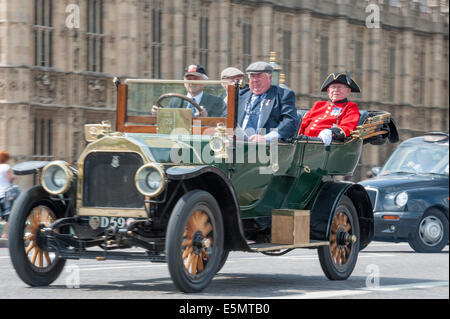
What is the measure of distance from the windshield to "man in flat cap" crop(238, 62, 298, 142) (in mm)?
8609

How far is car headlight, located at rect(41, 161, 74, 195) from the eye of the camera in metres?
8.81

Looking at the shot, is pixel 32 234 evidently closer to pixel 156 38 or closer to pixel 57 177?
pixel 57 177

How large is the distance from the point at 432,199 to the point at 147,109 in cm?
844

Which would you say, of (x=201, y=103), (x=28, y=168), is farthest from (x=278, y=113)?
(x=28, y=168)

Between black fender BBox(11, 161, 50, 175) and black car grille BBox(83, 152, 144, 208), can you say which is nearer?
black car grille BBox(83, 152, 144, 208)

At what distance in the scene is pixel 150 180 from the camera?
8453 millimetres

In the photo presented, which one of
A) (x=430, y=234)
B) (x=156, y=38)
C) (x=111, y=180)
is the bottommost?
(x=430, y=234)

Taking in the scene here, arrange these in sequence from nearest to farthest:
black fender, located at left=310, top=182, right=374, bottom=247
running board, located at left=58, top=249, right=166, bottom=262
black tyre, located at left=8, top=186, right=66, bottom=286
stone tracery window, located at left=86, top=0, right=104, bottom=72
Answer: running board, located at left=58, top=249, right=166, bottom=262, black tyre, located at left=8, top=186, right=66, bottom=286, black fender, located at left=310, top=182, right=374, bottom=247, stone tracery window, located at left=86, top=0, right=104, bottom=72

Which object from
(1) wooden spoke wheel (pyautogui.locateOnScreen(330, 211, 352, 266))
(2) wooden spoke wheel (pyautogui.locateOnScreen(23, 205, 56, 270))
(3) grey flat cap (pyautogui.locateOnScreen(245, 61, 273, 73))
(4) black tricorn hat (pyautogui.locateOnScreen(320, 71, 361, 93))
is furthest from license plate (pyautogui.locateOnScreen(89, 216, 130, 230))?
(4) black tricorn hat (pyautogui.locateOnScreen(320, 71, 361, 93))

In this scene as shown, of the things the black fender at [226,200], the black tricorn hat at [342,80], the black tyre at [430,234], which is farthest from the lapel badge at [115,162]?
the black tyre at [430,234]

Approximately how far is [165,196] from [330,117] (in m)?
2.96

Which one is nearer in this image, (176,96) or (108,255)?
(108,255)

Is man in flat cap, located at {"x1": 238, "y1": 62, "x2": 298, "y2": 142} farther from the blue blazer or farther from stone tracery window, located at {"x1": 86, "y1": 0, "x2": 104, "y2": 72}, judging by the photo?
stone tracery window, located at {"x1": 86, "y1": 0, "x2": 104, "y2": 72}
